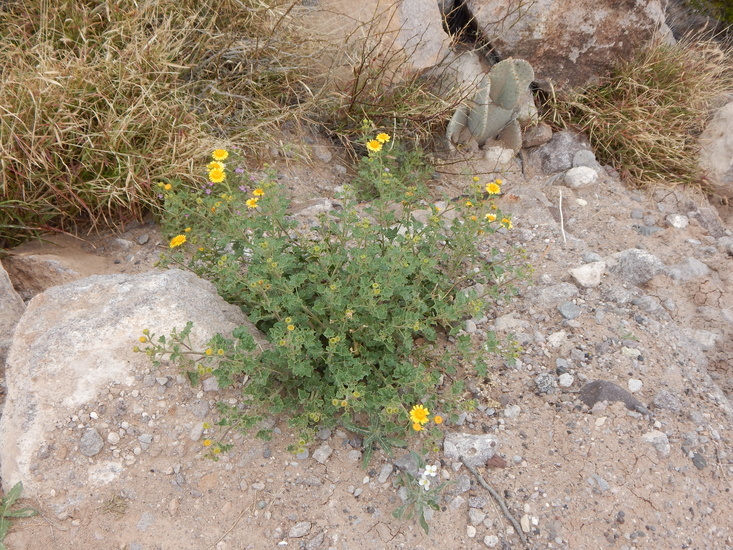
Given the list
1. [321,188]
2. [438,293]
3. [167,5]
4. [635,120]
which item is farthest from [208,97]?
[635,120]

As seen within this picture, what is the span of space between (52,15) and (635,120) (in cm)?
393

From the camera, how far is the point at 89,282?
7.94 feet

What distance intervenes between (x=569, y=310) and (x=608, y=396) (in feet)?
1.75

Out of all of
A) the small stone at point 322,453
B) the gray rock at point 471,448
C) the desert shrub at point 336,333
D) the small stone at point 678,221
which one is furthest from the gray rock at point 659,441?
the small stone at point 678,221

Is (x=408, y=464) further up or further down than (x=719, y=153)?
further down

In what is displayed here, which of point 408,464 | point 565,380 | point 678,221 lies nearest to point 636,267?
point 678,221

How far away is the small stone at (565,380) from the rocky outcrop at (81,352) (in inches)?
52.9

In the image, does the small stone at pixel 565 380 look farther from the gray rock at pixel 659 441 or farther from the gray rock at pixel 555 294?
the gray rock at pixel 555 294

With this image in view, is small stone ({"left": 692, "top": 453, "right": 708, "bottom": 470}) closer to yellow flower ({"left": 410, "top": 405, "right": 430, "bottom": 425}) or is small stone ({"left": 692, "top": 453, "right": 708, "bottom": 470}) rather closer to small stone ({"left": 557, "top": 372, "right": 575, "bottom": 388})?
small stone ({"left": 557, "top": 372, "right": 575, "bottom": 388})

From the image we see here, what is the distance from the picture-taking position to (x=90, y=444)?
6.61 feet

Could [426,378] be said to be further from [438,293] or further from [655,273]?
[655,273]

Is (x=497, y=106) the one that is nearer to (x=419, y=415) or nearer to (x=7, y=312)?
(x=419, y=415)

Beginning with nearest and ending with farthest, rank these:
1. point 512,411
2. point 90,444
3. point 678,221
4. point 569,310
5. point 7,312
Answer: point 90,444 < point 512,411 < point 7,312 < point 569,310 < point 678,221

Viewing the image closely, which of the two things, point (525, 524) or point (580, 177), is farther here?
point (580, 177)
